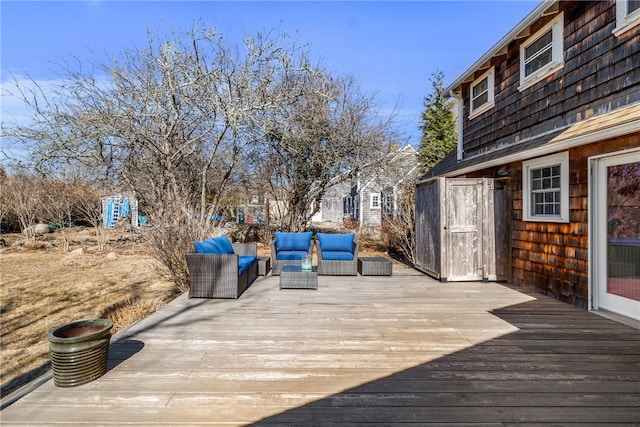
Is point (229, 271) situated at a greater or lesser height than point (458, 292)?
greater

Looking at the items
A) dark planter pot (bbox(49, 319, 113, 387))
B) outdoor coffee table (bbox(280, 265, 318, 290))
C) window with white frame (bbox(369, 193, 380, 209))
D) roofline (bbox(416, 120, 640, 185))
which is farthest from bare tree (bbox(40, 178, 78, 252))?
window with white frame (bbox(369, 193, 380, 209))

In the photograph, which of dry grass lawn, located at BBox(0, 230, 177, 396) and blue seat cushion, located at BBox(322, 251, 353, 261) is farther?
blue seat cushion, located at BBox(322, 251, 353, 261)

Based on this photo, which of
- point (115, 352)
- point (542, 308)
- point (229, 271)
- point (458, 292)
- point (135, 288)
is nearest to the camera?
point (115, 352)

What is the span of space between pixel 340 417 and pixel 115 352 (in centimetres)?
228

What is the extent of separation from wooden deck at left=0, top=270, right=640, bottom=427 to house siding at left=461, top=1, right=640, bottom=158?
2.82 metres

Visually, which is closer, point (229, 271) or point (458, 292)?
point (229, 271)

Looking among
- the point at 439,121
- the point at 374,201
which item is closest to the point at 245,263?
the point at 374,201

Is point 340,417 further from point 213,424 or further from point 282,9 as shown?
point 282,9

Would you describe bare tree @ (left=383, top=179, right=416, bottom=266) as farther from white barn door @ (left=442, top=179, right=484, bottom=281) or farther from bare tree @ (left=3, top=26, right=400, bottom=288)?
bare tree @ (left=3, top=26, right=400, bottom=288)

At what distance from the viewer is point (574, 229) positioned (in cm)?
475

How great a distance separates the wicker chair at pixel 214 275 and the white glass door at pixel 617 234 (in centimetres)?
488

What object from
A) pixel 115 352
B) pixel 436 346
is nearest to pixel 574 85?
pixel 436 346

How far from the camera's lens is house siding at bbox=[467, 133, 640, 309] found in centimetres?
452

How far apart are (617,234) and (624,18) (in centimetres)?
261
